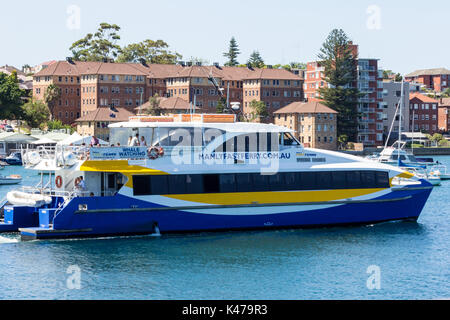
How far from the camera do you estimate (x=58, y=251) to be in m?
26.0

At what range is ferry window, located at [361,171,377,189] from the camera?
30141 millimetres

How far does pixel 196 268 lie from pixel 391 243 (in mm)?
8586

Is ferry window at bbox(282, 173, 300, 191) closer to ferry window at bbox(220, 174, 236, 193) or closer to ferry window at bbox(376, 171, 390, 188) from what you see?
ferry window at bbox(220, 174, 236, 193)

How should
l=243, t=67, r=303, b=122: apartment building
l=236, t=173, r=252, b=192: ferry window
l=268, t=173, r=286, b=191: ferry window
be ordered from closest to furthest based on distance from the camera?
l=236, t=173, r=252, b=192: ferry window < l=268, t=173, r=286, b=191: ferry window < l=243, t=67, r=303, b=122: apartment building

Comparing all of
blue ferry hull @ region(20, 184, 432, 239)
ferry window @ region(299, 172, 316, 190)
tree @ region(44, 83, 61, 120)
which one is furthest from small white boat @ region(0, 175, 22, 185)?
tree @ region(44, 83, 61, 120)

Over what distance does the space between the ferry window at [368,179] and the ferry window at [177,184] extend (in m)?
7.47

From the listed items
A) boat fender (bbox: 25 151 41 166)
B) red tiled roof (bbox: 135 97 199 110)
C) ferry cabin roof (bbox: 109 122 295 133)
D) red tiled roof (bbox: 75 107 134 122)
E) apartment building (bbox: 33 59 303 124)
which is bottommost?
boat fender (bbox: 25 151 41 166)

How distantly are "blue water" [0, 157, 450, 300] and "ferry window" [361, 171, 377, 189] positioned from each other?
6.24ft

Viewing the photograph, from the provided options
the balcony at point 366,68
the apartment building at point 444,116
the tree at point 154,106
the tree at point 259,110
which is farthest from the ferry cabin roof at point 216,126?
the apartment building at point 444,116

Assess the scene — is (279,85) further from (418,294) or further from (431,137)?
(418,294)

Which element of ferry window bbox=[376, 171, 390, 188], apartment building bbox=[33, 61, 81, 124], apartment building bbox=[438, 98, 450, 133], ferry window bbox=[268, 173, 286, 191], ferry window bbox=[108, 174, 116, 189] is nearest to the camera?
ferry window bbox=[108, 174, 116, 189]

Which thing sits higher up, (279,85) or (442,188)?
(279,85)

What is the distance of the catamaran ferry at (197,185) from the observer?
2733 centimetres
